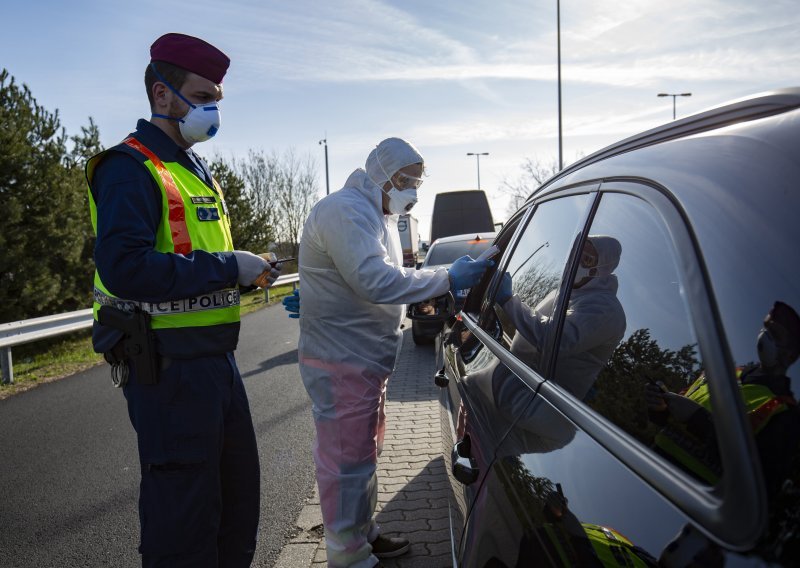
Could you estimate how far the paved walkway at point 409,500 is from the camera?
3.30 m

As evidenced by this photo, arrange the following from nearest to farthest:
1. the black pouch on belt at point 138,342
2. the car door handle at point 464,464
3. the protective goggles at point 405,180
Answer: the car door handle at point 464,464
the black pouch on belt at point 138,342
the protective goggles at point 405,180

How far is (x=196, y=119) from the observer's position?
239cm

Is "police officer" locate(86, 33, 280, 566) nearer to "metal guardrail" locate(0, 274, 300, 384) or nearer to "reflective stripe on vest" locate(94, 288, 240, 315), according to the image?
"reflective stripe on vest" locate(94, 288, 240, 315)

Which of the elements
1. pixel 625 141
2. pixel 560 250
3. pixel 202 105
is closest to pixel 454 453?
pixel 560 250

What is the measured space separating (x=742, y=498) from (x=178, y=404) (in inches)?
69.0

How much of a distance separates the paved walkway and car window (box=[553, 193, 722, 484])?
213 cm

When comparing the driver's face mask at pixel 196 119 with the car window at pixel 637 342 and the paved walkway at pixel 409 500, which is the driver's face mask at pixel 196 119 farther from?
the paved walkway at pixel 409 500

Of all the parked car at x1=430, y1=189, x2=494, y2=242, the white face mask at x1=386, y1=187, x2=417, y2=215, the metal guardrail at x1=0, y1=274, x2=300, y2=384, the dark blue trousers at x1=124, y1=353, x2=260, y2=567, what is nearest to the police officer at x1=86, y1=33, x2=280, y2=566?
the dark blue trousers at x1=124, y1=353, x2=260, y2=567

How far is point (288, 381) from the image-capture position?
7750 millimetres

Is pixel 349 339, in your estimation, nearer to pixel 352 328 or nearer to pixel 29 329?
pixel 352 328

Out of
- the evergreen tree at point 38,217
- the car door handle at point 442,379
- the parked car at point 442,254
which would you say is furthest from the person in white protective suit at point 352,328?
the evergreen tree at point 38,217

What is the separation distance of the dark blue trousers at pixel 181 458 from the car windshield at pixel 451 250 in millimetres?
7760

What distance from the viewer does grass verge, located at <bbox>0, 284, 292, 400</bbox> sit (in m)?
8.12

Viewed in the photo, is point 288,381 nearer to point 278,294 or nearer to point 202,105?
point 202,105
